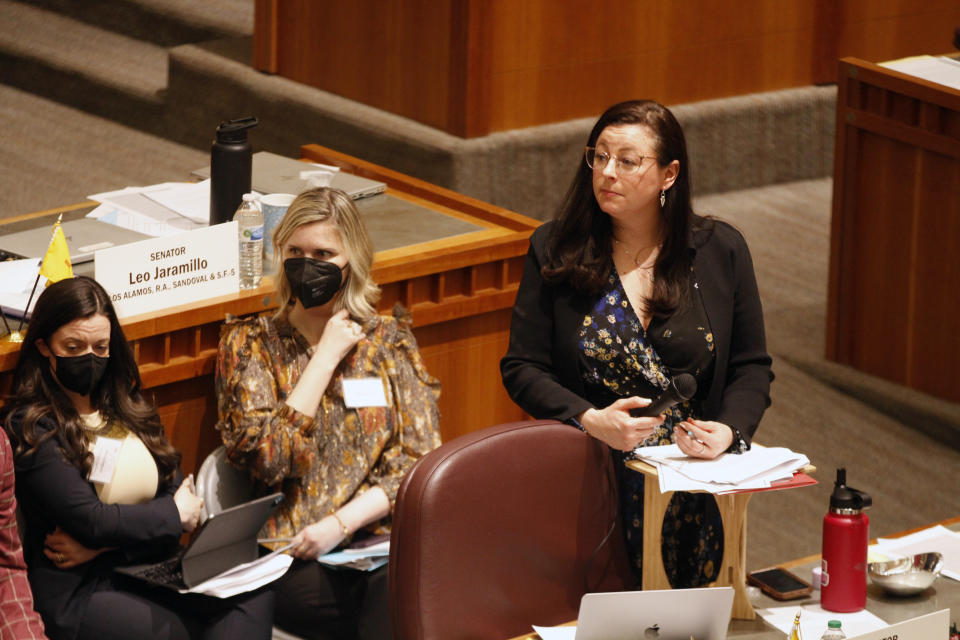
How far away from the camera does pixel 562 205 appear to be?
9.12ft

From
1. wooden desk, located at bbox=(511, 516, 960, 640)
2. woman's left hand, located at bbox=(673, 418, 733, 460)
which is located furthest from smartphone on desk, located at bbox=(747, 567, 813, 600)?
woman's left hand, located at bbox=(673, 418, 733, 460)

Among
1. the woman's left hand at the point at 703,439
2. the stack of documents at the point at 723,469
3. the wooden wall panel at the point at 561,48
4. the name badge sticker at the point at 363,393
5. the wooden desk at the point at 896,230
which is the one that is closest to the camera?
the stack of documents at the point at 723,469

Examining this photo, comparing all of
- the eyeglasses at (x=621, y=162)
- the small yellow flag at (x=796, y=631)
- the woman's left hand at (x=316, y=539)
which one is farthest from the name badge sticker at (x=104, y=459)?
the small yellow flag at (x=796, y=631)

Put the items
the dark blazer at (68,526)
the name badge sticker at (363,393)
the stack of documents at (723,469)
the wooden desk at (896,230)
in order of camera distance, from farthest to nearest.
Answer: the wooden desk at (896,230) → the name badge sticker at (363,393) → the dark blazer at (68,526) → the stack of documents at (723,469)

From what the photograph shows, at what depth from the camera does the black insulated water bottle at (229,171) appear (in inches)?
140

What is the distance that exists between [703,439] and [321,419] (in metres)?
1.06

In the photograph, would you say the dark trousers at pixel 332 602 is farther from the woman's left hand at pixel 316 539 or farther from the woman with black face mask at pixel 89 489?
the woman with black face mask at pixel 89 489

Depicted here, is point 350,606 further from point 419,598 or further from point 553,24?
point 553,24

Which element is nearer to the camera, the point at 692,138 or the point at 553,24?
the point at 553,24

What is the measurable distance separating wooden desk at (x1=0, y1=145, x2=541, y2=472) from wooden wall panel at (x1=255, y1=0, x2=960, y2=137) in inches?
77.5

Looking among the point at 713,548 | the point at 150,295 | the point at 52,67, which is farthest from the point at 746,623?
the point at 52,67

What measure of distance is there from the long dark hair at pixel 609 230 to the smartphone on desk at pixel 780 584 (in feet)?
1.68

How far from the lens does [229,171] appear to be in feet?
11.6

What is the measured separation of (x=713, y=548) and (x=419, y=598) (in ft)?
2.06
